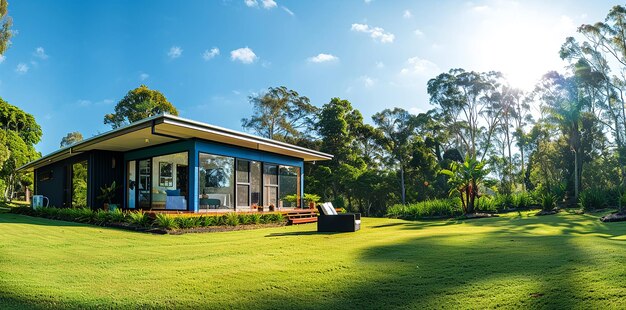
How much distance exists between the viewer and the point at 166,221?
32.0 ft

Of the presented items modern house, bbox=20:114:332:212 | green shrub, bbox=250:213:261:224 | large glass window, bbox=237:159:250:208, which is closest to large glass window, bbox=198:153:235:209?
modern house, bbox=20:114:332:212

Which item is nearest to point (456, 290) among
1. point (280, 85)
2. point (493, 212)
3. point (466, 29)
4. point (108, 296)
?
point (108, 296)

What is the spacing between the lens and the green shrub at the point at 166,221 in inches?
382

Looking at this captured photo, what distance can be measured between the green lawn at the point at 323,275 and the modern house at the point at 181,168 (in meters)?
5.52

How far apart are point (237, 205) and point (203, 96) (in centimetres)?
917

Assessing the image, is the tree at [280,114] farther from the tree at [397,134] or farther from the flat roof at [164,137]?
the flat roof at [164,137]

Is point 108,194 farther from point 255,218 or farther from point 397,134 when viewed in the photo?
point 397,134

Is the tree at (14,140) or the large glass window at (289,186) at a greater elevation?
the tree at (14,140)

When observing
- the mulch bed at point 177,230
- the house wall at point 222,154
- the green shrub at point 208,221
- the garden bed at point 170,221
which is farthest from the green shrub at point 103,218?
the green shrub at point 208,221

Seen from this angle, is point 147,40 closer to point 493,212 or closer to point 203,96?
point 203,96

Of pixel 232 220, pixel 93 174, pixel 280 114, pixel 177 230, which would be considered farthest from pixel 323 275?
pixel 280 114

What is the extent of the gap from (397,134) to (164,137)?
21461 millimetres

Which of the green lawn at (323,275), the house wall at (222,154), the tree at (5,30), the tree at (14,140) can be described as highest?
the tree at (5,30)

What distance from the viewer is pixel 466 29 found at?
14180 mm
